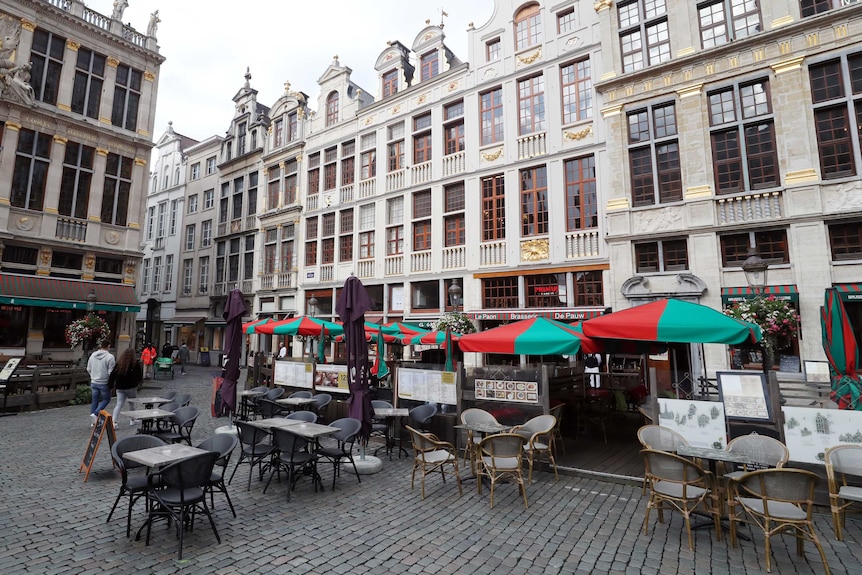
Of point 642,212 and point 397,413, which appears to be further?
point 642,212

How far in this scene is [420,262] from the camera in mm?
20953

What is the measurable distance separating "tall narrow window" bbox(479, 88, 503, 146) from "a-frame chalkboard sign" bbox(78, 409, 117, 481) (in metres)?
17.2

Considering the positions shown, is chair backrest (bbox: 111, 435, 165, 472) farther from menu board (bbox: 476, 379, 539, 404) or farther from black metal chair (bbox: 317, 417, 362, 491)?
menu board (bbox: 476, 379, 539, 404)

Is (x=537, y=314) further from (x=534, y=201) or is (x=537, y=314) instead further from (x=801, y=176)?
(x=801, y=176)

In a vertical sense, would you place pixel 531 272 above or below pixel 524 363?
above

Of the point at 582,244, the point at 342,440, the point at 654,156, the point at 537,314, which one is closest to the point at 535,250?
the point at 582,244

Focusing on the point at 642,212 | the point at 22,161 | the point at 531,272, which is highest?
the point at 22,161

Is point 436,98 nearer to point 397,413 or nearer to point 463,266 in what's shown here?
point 463,266

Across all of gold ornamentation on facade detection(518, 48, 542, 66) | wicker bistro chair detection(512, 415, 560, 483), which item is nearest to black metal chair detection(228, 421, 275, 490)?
wicker bistro chair detection(512, 415, 560, 483)

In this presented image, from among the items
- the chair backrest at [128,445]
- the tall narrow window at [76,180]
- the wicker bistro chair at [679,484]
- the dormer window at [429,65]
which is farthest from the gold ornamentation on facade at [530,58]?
the tall narrow window at [76,180]

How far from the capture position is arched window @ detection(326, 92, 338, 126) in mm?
26109

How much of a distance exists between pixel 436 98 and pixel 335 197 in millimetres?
7837

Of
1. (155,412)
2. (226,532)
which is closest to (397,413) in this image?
(226,532)

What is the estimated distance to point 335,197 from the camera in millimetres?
25062
